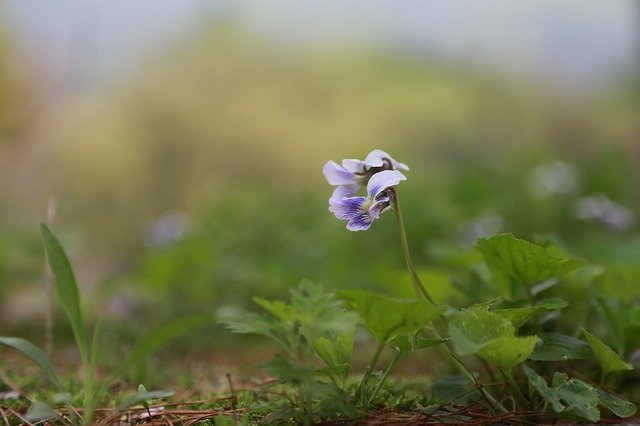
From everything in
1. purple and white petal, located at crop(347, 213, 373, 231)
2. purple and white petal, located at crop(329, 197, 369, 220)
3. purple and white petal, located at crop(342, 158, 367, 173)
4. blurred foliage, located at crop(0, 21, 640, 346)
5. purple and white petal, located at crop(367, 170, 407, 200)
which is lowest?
blurred foliage, located at crop(0, 21, 640, 346)

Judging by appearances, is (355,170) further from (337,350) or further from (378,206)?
(337,350)

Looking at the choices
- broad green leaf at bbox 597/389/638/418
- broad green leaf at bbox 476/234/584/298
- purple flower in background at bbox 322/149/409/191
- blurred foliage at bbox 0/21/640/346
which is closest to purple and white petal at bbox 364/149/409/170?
purple flower in background at bbox 322/149/409/191

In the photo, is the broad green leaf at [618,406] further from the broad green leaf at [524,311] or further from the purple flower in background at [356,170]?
the purple flower in background at [356,170]

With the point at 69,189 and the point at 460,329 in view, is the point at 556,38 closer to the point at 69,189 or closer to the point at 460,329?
the point at 69,189

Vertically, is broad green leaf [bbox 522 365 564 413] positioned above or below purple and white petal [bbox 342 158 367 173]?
below

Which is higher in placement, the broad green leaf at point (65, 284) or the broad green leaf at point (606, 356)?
the broad green leaf at point (65, 284)

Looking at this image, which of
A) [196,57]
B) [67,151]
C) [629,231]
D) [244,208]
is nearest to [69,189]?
[67,151]

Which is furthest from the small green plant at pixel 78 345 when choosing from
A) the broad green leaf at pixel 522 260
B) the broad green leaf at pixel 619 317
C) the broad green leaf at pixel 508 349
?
the broad green leaf at pixel 619 317

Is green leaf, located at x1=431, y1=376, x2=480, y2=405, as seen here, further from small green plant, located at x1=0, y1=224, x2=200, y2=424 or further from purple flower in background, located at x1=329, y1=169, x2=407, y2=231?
small green plant, located at x1=0, y1=224, x2=200, y2=424
